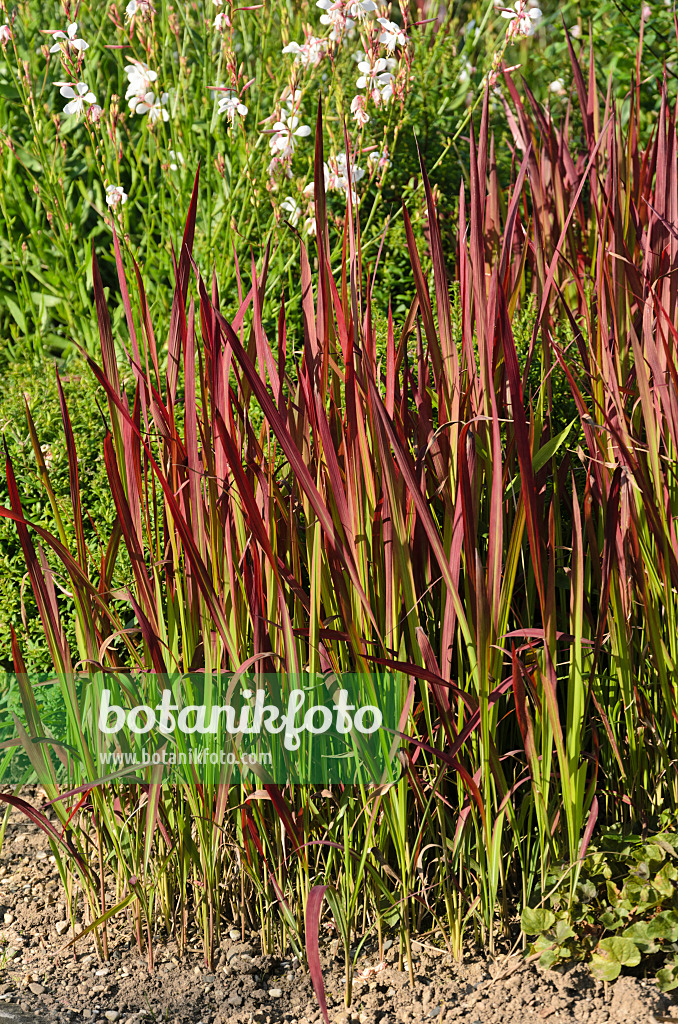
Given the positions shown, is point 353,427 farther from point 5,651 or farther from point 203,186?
point 203,186

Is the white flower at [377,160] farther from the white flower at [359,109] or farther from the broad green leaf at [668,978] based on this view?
the broad green leaf at [668,978]

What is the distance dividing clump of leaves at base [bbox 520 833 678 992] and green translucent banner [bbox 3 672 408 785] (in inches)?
13.5

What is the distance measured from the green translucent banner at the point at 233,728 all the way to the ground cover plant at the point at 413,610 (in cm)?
3

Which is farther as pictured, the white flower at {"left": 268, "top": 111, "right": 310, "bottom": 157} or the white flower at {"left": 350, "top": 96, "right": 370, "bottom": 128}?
the white flower at {"left": 268, "top": 111, "right": 310, "bottom": 157}

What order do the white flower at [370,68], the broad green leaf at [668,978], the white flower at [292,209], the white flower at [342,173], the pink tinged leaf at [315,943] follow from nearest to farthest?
1. the pink tinged leaf at [315,943]
2. the broad green leaf at [668,978]
3. the white flower at [342,173]
4. the white flower at [370,68]
5. the white flower at [292,209]

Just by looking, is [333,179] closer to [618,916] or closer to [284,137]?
[284,137]

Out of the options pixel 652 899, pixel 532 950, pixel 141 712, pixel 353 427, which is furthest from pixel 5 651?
pixel 652 899

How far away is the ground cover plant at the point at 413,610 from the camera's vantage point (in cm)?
117

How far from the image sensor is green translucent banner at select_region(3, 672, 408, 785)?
1.21 metres

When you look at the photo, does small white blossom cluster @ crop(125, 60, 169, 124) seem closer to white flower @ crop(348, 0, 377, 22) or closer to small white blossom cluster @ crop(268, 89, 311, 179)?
small white blossom cluster @ crop(268, 89, 311, 179)

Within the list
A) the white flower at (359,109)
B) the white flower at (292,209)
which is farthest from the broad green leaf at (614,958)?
the white flower at (292,209)

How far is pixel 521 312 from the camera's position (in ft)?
6.95

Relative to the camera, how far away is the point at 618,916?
125 cm

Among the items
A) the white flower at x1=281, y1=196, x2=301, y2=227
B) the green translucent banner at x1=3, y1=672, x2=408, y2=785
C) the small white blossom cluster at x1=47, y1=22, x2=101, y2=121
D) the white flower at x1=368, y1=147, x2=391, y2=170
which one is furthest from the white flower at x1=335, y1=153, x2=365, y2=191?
the green translucent banner at x1=3, y1=672, x2=408, y2=785
